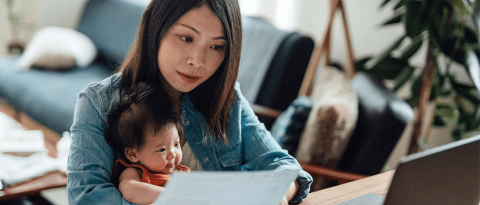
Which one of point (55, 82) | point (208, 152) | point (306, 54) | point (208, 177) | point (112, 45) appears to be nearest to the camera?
point (208, 177)

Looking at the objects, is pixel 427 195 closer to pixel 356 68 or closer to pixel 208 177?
pixel 208 177

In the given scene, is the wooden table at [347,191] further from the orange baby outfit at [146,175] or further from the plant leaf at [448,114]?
the plant leaf at [448,114]

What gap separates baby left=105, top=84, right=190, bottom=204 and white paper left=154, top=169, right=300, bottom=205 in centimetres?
32

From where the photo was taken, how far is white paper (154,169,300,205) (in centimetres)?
56

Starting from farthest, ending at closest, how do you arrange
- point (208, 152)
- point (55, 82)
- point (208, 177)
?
point (55, 82), point (208, 152), point (208, 177)

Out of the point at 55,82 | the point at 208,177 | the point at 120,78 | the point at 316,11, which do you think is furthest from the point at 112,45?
the point at 208,177

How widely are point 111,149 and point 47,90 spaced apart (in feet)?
6.83

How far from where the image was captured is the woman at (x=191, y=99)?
847 millimetres

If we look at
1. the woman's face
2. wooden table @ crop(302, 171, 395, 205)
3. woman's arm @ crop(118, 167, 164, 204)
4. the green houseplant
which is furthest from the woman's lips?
the green houseplant

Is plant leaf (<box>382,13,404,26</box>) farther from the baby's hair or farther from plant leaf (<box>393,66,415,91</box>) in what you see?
the baby's hair

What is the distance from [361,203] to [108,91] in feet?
1.90

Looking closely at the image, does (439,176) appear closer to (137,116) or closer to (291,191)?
(291,191)

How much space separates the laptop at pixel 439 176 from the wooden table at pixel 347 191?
0.17 m

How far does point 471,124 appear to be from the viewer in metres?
2.12
